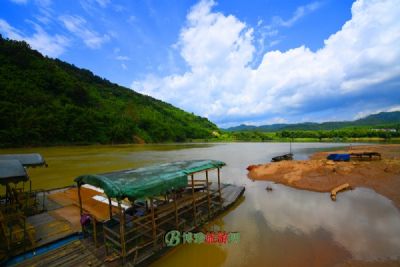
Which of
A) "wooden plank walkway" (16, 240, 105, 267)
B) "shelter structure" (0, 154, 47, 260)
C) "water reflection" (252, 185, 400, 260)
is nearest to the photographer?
"wooden plank walkway" (16, 240, 105, 267)

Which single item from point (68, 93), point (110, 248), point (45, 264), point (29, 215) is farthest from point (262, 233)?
point (68, 93)

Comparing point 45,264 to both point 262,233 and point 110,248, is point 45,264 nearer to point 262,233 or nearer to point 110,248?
point 110,248

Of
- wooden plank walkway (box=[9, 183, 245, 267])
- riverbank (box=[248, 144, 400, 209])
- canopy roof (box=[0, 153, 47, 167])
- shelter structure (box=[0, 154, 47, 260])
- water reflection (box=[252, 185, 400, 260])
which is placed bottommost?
water reflection (box=[252, 185, 400, 260])

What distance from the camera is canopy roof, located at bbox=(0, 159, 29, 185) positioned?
7.09 meters

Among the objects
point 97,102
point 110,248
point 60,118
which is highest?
point 97,102

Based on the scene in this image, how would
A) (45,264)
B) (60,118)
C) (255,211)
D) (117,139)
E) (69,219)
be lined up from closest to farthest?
(45,264) → (69,219) → (255,211) → (60,118) → (117,139)

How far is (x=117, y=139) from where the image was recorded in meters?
74.2

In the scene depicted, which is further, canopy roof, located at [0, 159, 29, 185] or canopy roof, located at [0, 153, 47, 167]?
canopy roof, located at [0, 153, 47, 167]

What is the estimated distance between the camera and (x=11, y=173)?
7.30 metres

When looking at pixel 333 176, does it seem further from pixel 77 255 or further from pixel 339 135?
pixel 339 135

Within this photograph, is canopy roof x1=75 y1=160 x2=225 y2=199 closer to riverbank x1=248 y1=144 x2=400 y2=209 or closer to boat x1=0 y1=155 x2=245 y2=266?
boat x1=0 y1=155 x2=245 y2=266

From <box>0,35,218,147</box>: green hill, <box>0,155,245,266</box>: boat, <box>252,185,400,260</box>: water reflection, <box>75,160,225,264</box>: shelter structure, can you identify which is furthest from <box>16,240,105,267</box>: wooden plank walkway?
<box>0,35,218,147</box>: green hill

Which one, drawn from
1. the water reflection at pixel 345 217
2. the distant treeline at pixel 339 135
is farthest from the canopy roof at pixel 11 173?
the distant treeline at pixel 339 135

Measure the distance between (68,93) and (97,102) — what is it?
17.5 m
